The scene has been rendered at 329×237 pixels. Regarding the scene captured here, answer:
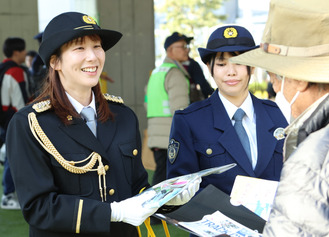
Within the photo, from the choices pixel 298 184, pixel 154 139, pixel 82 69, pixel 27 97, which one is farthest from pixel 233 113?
pixel 27 97

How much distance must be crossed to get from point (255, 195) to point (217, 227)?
1.02ft

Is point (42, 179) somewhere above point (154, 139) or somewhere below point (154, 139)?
above

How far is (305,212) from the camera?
1.36m

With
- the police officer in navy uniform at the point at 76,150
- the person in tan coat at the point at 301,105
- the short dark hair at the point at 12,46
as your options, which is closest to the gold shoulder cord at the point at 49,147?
the police officer in navy uniform at the point at 76,150

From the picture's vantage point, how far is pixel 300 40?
1.66 metres

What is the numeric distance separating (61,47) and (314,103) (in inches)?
45.4

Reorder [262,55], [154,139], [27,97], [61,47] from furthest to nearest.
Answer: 1. [27,97]
2. [154,139]
3. [61,47]
4. [262,55]

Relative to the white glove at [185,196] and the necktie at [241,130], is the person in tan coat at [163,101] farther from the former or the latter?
the white glove at [185,196]

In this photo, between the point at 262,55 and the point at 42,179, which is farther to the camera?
the point at 42,179

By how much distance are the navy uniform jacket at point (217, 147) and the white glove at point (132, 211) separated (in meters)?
0.50

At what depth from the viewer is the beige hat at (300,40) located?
5.23ft

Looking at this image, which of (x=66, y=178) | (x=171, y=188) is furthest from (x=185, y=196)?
(x=66, y=178)

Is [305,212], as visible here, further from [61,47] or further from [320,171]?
[61,47]

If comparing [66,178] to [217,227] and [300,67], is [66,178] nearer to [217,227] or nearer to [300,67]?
[217,227]
